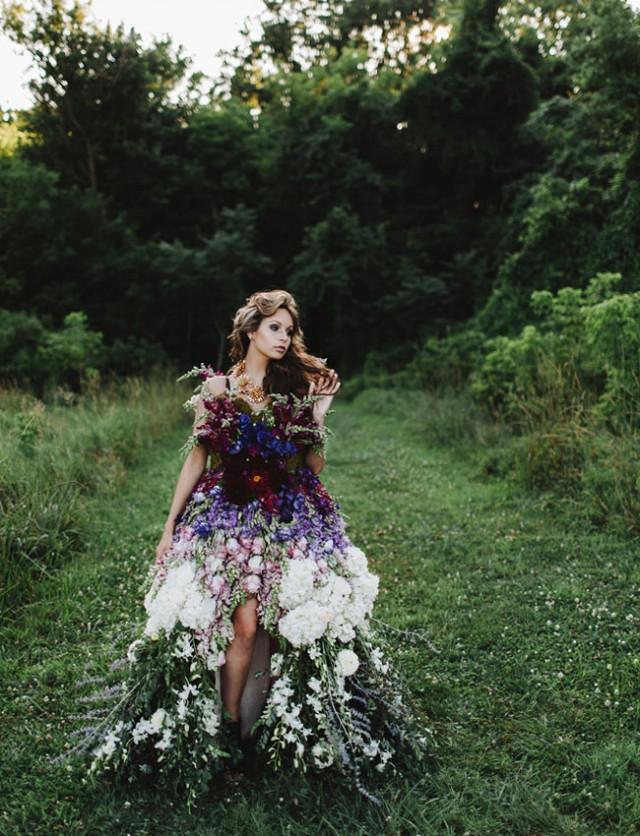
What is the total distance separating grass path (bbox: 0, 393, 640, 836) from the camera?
274 cm

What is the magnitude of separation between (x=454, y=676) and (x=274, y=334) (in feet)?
6.54

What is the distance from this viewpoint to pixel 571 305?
28.1 ft

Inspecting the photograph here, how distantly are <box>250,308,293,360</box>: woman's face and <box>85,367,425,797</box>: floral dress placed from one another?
0.91 ft

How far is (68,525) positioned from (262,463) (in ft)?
10.4

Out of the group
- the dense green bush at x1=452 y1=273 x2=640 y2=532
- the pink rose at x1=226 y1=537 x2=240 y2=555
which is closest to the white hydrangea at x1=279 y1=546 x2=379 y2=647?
the pink rose at x1=226 y1=537 x2=240 y2=555

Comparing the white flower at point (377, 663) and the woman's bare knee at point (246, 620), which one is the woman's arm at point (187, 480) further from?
the white flower at point (377, 663)

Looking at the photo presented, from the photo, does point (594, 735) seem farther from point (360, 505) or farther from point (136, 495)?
point (136, 495)

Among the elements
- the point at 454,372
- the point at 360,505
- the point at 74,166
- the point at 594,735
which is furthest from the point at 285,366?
the point at 74,166

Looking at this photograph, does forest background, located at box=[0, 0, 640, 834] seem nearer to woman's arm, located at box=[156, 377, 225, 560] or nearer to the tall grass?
the tall grass

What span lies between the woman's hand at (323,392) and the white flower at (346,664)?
960mm

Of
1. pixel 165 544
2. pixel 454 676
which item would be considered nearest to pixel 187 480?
pixel 165 544

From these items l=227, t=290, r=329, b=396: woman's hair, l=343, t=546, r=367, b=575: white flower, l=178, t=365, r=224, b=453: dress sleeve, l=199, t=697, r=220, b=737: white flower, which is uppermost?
l=227, t=290, r=329, b=396: woman's hair

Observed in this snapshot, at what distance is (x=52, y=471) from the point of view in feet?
20.5

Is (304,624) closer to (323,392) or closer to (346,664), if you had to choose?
(346,664)
